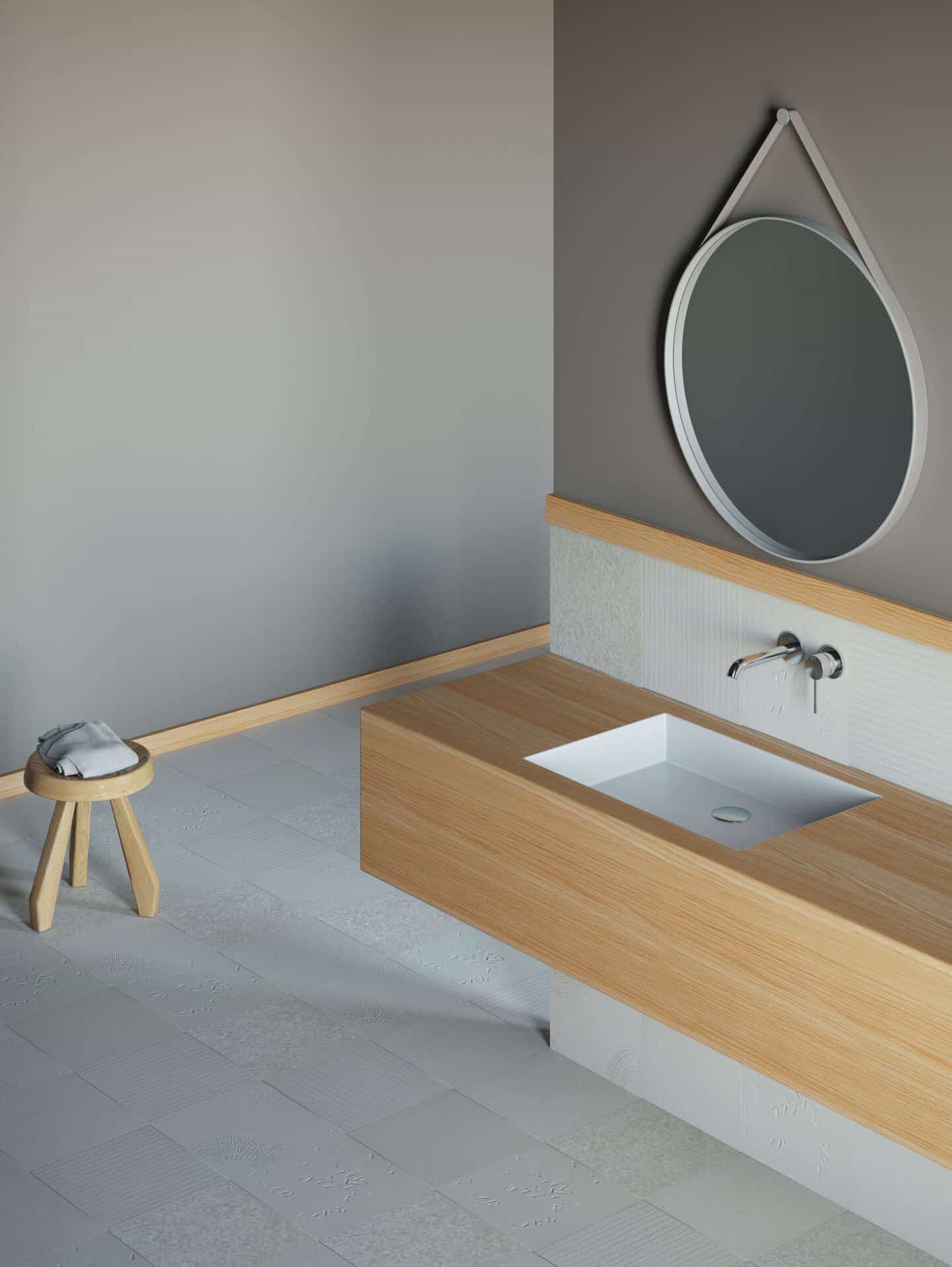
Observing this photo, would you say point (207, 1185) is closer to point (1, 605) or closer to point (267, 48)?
point (1, 605)

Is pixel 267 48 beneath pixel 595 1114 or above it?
above

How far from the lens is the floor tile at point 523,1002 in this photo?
10.5 feet

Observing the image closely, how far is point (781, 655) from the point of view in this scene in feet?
8.84

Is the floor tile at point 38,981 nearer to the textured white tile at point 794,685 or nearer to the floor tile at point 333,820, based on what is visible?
the floor tile at point 333,820

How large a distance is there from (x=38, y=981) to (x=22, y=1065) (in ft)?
0.99

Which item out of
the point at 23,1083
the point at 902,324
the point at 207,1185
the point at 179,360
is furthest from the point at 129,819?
the point at 902,324

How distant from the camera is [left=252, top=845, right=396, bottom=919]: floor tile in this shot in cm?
364

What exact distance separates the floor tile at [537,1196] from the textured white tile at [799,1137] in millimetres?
236

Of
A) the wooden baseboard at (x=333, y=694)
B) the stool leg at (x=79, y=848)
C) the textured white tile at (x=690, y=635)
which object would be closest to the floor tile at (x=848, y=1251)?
the textured white tile at (x=690, y=635)

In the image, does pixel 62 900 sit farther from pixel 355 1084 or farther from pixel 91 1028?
pixel 355 1084

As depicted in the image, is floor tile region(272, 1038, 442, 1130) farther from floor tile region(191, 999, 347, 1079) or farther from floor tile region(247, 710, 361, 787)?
floor tile region(247, 710, 361, 787)

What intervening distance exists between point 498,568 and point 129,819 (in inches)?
70.6

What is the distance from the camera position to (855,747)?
8.71 feet

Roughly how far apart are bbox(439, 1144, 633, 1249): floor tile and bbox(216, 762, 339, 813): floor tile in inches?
59.2
